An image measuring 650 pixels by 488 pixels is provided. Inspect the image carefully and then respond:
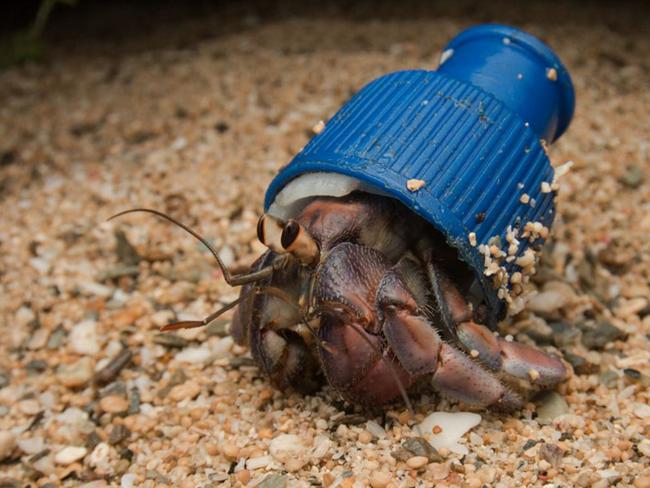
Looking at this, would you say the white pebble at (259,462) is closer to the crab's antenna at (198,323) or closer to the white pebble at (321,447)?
the white pebble at (321,447)

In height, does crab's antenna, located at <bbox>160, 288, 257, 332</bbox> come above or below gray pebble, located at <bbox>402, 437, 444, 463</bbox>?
above

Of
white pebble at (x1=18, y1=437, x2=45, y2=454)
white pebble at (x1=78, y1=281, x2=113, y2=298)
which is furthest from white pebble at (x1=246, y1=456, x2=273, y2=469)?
white pebble at (x1=78, y1=281, x2=113, y2=298)

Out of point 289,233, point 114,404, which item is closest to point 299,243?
point 289,233

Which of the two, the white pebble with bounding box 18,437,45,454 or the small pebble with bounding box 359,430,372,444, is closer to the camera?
the small pebble with bounding box 359,430,372,444

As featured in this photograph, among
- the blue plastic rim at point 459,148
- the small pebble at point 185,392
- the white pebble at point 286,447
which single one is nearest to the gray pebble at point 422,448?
the white pebble at point 286,447

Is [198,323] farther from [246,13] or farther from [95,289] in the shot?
[246,13]

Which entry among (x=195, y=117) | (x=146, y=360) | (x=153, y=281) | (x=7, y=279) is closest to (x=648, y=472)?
(x=146, y=360)

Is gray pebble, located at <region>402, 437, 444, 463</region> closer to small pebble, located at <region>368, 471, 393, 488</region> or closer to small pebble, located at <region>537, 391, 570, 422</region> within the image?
small pebble, located at <region>368, 471, 393, 488</region>
